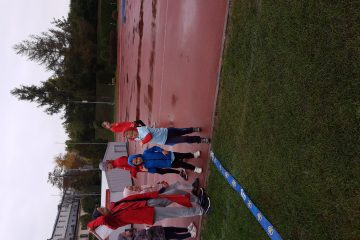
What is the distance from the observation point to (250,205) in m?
5.87

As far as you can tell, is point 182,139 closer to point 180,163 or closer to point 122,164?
point 180,163

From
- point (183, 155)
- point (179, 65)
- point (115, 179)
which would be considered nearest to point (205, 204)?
point (183, 155)

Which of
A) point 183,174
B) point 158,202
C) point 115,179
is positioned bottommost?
point 115,179

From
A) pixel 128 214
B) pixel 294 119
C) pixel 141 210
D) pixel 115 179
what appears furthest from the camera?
pixel 115 179

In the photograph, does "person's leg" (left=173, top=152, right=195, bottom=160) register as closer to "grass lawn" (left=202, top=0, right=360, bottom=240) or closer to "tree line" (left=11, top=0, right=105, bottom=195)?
"grass lawn" (left=202, top=0, right=360, bottom=240)

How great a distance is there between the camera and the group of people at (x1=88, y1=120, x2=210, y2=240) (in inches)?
242

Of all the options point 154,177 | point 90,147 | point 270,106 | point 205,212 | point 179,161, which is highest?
point 270,106

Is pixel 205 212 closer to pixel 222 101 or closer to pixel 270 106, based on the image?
pixel 222 101

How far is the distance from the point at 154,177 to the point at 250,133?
21.7 feet

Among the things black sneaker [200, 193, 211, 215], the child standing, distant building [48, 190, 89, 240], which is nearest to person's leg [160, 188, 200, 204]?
black sneaker [200, 193, 211, 215]

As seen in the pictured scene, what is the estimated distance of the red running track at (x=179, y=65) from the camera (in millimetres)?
8055

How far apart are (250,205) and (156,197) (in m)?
1.88

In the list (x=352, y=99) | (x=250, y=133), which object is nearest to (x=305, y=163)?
(x=352, y=99)

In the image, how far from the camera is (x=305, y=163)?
4.58 m
